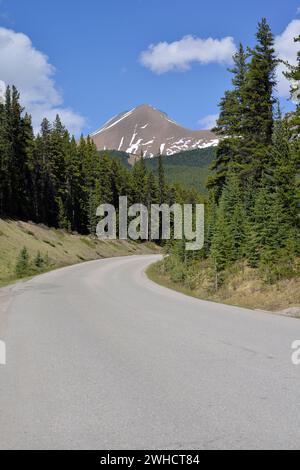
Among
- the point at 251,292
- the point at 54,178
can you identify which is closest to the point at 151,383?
the point at 251,292

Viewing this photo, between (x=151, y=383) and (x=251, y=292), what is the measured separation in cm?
1659

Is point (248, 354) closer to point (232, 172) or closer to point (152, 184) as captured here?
point (232, 172)

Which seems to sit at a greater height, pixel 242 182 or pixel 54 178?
pixel 54 178

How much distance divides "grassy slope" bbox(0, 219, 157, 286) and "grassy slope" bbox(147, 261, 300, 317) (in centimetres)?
1655

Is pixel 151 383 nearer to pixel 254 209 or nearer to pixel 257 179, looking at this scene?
pixel 254 209

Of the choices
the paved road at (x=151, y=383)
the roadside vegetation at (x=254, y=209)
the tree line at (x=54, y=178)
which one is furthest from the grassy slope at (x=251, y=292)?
the tree line at (x=54, y=178)

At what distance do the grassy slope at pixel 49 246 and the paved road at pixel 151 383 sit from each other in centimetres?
2537

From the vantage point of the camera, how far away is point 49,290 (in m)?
22.6

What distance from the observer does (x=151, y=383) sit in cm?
639

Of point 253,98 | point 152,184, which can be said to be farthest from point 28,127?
point 253,98

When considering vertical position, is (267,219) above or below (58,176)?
below

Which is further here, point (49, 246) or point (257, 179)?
point (49, 246)

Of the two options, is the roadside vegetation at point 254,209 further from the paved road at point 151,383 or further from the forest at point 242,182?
the paved road at point 151,383
